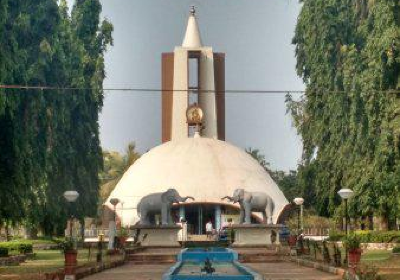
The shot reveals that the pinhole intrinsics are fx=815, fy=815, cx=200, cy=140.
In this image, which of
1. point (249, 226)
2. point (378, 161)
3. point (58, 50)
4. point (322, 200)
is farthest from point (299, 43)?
point (58, 50)

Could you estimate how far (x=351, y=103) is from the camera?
36.4 m

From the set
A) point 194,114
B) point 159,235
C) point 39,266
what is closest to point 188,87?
point 194,114

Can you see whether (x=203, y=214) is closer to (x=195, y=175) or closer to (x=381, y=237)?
(x=195, y=175)

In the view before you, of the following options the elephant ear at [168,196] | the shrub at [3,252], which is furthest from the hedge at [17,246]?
the elephant ear at [168,196]

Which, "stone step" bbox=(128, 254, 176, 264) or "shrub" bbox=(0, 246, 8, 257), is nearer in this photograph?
"shrub" bbox=(0, 246, 8, 257)

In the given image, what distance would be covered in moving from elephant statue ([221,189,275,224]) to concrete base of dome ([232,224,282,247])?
0.89 m

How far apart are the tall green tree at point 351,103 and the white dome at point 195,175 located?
1474cm

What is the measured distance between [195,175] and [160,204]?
72.0 ft

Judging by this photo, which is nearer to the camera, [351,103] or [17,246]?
[17,246]

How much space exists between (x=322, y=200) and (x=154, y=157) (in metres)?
24.0

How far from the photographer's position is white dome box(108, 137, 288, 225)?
5941 cm

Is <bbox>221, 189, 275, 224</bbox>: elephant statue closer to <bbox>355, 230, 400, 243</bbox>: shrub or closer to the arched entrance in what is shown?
<bbox>355, 230, 400, 243</bbox>: shrub

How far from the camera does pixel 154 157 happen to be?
62875mm

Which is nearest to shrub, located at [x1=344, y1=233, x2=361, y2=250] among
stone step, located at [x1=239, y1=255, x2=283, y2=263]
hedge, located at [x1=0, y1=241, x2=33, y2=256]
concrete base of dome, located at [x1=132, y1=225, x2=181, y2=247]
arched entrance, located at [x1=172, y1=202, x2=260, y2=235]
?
stone step, located at [x1=239, y1=255, x2=283, y2=263]
